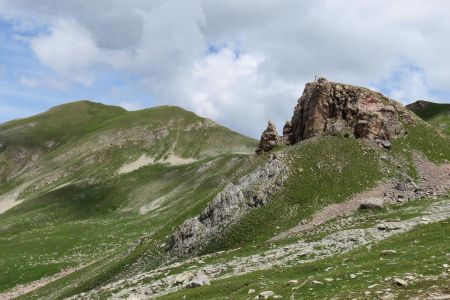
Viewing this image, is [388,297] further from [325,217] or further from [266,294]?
[325,217]

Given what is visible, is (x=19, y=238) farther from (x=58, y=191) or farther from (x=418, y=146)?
(x=418, y=146)

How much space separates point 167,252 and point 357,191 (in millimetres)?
29213

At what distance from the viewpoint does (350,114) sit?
81.2 meters

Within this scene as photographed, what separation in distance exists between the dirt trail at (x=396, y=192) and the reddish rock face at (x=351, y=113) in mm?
8359

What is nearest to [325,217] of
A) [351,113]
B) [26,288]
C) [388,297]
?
[351,113]

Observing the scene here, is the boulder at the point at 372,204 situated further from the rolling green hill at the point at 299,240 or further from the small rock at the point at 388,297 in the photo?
the small rock at the point at 388,297

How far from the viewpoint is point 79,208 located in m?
167

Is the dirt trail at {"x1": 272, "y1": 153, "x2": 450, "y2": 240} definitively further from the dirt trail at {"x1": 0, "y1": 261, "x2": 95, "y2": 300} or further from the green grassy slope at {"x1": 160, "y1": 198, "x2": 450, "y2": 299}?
the dirt trail at {"x1": 0, "y1": 261, "x2": 95, "y2": 300}

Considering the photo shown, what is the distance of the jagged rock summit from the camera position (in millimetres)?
77938


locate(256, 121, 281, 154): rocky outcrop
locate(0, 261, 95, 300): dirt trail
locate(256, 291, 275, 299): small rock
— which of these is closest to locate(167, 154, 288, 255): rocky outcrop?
locate(256, 121, 281, 154): rocky outcrop

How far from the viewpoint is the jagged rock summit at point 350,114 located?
7794cm

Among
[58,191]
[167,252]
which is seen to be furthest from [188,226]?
[58,191]

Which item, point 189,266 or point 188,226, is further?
point 188,226

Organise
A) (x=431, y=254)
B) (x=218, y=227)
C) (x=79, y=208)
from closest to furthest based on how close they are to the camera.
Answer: (x=431, y=254)
(x=218, y=227)
(x=79, y=208)
